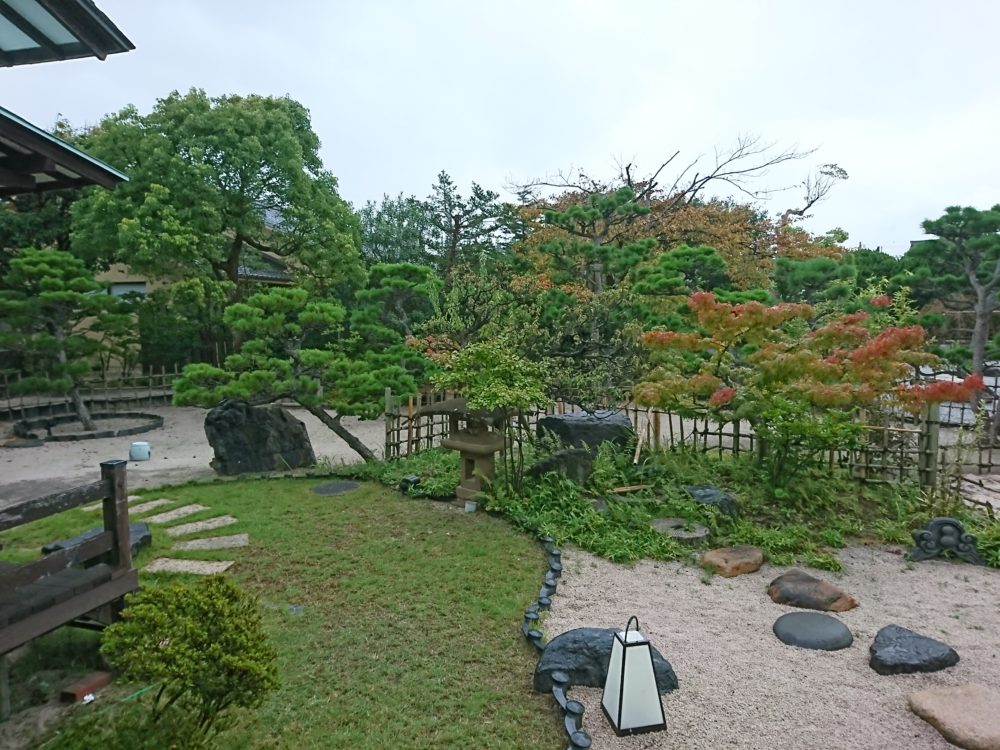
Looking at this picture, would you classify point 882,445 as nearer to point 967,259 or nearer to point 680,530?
point 680,530

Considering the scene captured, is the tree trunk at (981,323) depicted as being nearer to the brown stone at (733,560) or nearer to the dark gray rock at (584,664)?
the brown stone at (733,560)

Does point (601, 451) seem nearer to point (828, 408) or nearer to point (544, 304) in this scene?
point (828, 408)

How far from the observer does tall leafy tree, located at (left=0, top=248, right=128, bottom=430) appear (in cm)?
1298

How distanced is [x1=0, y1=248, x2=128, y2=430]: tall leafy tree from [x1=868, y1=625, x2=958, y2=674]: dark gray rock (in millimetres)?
14580

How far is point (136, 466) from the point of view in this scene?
10578 mm

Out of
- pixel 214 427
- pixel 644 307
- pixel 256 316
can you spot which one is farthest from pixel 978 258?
pixel 214 427

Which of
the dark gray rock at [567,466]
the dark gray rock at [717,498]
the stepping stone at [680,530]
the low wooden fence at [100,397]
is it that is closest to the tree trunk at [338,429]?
the dark gray rock at [567,466]

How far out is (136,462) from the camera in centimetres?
1095

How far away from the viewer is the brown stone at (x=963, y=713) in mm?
3340

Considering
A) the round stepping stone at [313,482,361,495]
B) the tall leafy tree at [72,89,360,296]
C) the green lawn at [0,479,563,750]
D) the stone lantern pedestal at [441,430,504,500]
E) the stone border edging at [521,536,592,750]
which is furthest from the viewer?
the tall leafy tree at [72,89,360,296]

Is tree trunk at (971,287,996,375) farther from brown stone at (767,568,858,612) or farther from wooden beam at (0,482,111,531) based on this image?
wooden beam at (0,482,111,531)

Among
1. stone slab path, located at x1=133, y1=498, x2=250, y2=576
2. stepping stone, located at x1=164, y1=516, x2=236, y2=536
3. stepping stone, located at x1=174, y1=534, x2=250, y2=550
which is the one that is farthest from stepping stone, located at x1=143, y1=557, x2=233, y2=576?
stepping stone, located at x1=164, y1=516, x2=236, y2=536

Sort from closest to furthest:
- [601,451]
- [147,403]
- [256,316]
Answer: [601,451] < [256,316] < [147,403]

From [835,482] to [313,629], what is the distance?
20.0ft
